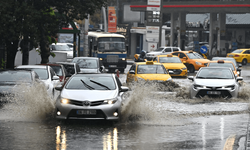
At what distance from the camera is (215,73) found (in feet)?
68.1

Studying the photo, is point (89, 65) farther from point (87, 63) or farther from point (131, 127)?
point (131, 127)

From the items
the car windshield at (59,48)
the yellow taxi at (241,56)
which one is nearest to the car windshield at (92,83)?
the yellow taxi at (241,56)

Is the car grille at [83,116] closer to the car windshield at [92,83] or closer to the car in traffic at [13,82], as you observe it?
the car windshield at [92,83]

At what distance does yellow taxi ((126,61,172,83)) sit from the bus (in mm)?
14459

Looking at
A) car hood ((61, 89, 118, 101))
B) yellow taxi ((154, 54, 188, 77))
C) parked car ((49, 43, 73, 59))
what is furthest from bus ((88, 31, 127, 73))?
car hood ((61, 89, 118, 101))

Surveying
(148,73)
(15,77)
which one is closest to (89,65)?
(148,73)

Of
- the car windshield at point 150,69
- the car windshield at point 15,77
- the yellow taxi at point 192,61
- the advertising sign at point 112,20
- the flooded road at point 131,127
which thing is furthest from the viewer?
the advertising sign at point 112,20

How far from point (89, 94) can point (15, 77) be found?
15.2 ft

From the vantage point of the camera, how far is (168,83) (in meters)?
23.3

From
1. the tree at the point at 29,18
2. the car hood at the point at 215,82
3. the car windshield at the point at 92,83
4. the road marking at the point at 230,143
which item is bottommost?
the road marking at the point at 230,143

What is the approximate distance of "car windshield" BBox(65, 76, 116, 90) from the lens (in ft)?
44.1

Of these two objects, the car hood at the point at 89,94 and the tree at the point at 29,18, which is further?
the tree at the point at 29,18

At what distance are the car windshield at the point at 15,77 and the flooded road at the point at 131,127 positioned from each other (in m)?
1.28

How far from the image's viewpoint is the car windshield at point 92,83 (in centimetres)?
1343
